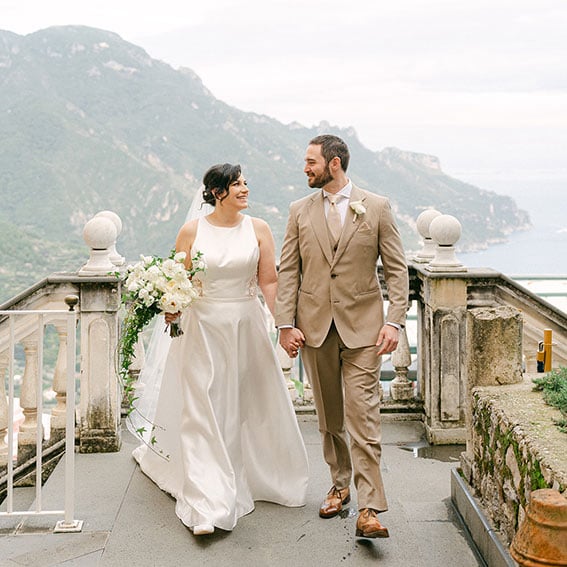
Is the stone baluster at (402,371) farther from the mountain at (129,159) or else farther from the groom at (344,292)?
the mountain at (129,159)

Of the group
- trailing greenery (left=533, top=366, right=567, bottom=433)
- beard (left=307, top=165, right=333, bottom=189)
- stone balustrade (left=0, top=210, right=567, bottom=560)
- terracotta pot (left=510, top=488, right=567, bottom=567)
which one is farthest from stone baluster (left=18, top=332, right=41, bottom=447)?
terracotta pot (left=510, top=488, right=567, bottom=567)

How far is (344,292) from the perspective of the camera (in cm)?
413

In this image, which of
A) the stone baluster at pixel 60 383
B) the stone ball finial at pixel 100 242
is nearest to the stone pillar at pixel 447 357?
the stone ball finial at pixel 100 242

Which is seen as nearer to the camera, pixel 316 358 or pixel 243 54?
pixel 316 358

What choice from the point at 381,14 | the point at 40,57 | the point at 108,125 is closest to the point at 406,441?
the point at 108,125

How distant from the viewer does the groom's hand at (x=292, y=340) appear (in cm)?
417

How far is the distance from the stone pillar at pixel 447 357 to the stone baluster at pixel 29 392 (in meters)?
2.65

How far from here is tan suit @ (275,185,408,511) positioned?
4.07 meters

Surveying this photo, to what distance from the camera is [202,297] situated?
462 cm

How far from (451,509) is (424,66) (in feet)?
310

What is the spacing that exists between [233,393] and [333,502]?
79 centimetres

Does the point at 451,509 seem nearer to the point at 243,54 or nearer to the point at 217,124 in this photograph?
the point at 217,124

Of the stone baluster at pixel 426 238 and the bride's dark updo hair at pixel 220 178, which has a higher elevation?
the bride's dark updo hair at pixel 220 178

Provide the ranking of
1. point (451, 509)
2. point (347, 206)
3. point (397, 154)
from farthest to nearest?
1. point (397, 154)
2. point (451, 509)
3. point (347, 206)
